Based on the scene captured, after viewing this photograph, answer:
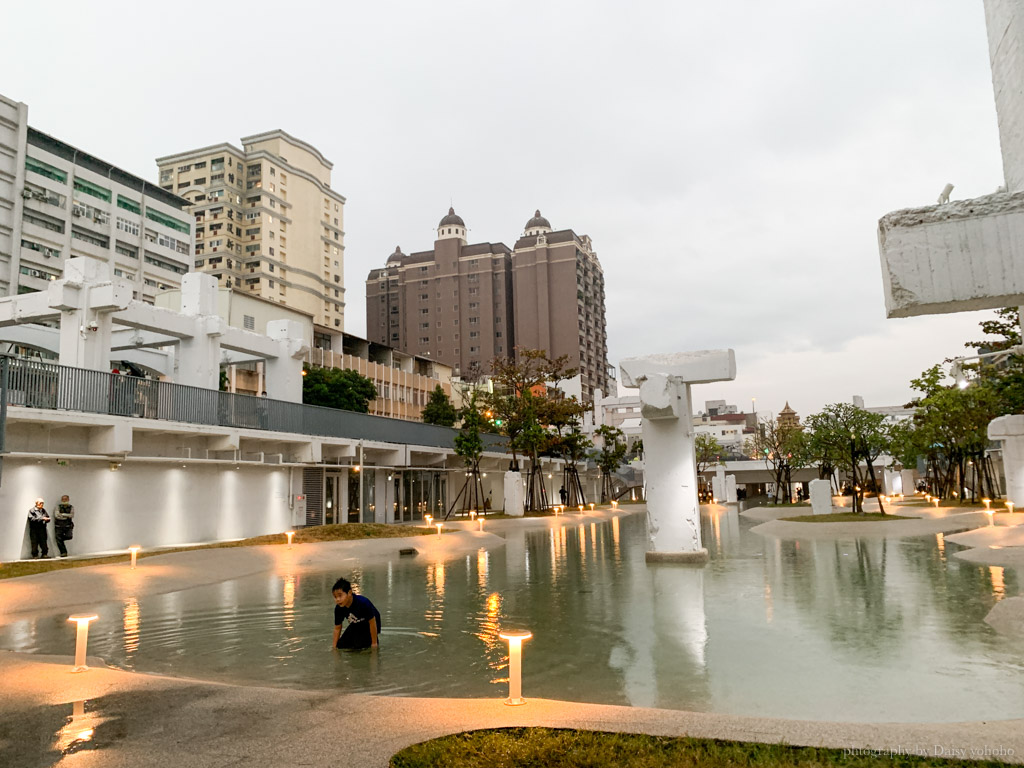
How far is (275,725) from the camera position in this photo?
628 cm

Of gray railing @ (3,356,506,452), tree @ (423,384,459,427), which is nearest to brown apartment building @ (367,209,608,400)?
tree @ (423,384,459,427)

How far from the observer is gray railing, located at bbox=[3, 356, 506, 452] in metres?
20.5

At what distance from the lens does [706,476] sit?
9231cm

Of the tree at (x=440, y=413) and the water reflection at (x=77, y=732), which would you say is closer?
the water reflection at (x=77, y=732)

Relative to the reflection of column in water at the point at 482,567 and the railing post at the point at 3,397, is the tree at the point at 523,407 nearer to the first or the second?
the reflection of column in water at the point at 482,567

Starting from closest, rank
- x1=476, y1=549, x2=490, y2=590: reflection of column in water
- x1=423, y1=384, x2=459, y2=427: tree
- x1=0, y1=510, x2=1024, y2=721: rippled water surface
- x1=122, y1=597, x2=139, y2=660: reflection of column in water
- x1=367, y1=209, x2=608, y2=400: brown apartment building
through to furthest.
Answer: x1=0, y1=510, x2=1024, y2=721: rippled water surface → x1=122, y1=597, x2=139, y2=660: reflection of column in water → x1=476, y1=549, x2=490, y2=590: reflection of column in water → x1=423, y1=384, x2=459, y2=427: tree → x1=367, y1=209, x2=608, y2=400: brown apartment building

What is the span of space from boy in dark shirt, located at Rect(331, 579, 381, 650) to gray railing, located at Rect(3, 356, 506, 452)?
12.9m

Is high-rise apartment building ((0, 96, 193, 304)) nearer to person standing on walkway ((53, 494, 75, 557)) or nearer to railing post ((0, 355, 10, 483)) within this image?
person standing on walkway ((53, 494, 75, 557))

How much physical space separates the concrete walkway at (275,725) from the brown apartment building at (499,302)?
10286 centimetres

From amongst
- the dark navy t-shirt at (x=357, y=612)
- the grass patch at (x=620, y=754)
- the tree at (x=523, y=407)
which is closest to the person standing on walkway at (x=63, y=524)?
the dark navy t-shirt at (x=357, y=612)

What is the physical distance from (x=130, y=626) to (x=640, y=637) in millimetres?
8231

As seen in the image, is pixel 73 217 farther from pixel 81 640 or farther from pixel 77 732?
pixel 77 732

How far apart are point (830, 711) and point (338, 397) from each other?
5167cm

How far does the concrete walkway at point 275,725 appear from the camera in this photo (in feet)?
17.8
